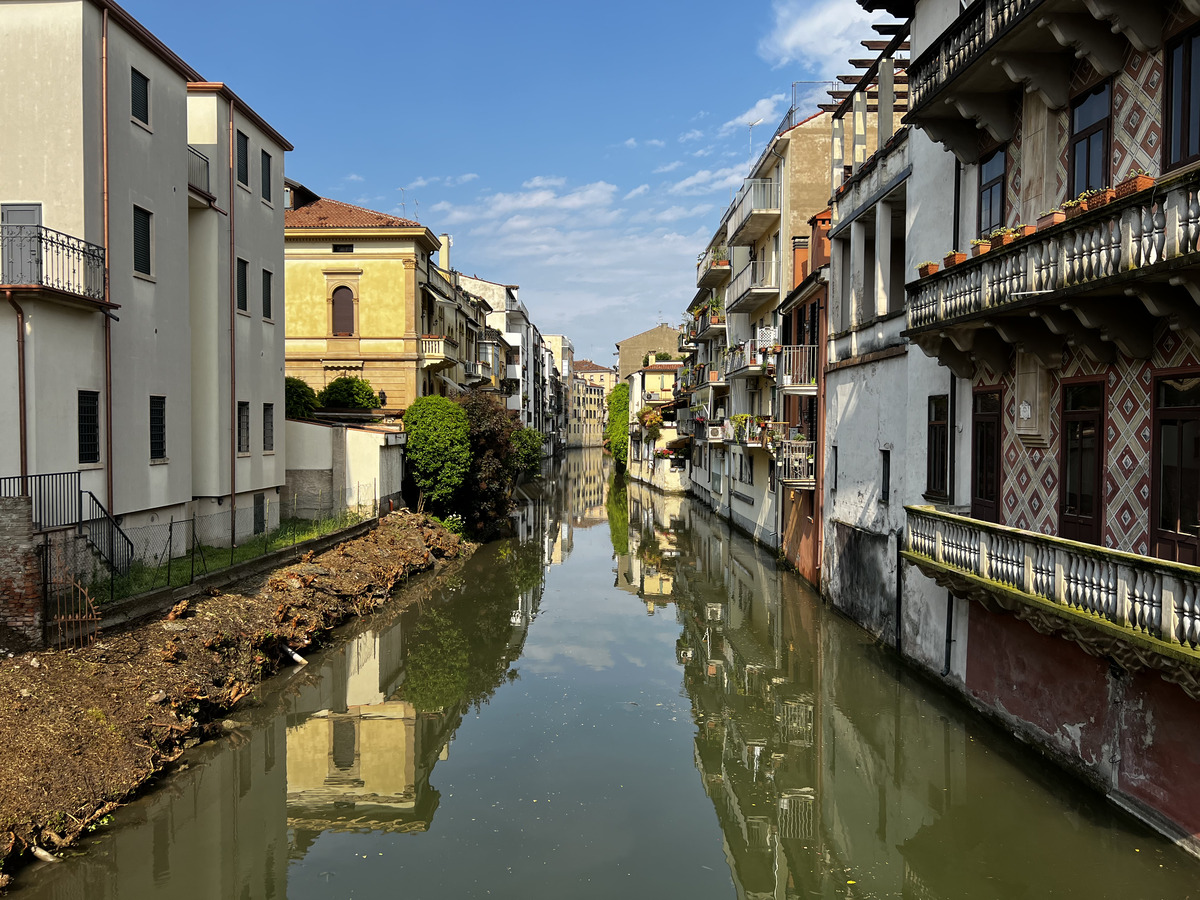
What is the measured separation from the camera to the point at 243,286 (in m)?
21.6

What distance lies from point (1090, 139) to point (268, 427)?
2044cm

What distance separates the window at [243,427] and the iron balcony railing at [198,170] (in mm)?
5244

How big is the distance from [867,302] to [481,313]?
125 feet

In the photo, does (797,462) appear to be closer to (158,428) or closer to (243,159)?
(158,428)

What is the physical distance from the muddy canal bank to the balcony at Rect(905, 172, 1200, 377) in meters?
12.2

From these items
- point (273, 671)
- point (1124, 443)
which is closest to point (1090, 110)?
point (1124, 443)

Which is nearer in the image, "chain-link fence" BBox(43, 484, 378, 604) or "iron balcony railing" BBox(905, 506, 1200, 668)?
"iron balcony railing" BBox(905, 506, 1200, 668)

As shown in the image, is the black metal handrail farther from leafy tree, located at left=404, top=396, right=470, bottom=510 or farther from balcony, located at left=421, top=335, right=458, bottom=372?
balcony, located at left=421, top=335, right=458, bottom=372

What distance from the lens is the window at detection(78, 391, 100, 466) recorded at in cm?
1441

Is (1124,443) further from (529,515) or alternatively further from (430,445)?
(529,515)

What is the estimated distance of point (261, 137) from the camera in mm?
22625

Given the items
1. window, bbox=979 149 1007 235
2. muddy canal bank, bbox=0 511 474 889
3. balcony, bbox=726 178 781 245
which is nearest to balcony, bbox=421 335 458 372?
balcony, bbox=726 178 781 245

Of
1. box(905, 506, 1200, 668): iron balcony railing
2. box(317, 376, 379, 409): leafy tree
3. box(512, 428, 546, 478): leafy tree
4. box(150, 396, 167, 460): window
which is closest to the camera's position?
box(905, 506, 1200, 668): iron balcony railing

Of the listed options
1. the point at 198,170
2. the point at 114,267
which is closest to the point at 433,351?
the point at 198,170
